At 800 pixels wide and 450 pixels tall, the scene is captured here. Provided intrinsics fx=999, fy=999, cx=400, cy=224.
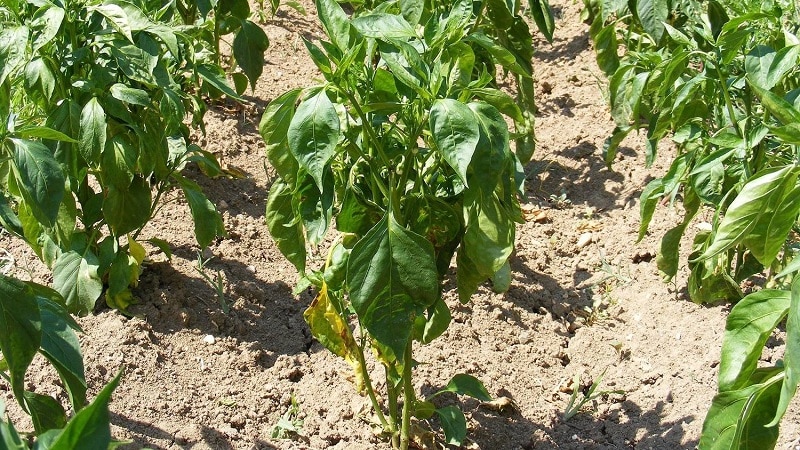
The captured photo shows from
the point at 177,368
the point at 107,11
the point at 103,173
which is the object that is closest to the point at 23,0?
the point at 107,11

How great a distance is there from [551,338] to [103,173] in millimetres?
1870

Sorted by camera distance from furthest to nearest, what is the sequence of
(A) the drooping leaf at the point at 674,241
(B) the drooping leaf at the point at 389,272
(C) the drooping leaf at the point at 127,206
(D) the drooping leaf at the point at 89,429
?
(A) the drooping leaf at the point at 674,241
(C) the drooping leaf at the point at 127,206
(B) the drooping leaf at the point at 389,272
(D) the drooping leaf at the point at 89,429

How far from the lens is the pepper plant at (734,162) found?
2293 millimetres

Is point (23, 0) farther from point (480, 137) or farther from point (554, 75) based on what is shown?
point (554, 75)

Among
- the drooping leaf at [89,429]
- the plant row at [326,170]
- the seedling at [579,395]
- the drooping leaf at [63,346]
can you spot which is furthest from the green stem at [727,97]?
the drooping leaf at [89,429]

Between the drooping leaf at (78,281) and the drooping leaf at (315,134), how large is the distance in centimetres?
156

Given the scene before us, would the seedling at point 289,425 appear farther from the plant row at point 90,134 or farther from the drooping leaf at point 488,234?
the drooping leaf at point 488,234

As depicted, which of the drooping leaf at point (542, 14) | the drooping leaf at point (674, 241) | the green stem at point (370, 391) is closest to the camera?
the green stem at point (370, 391)

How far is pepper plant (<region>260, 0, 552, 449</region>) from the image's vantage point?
2461 millimetres

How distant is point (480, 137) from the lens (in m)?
2.46

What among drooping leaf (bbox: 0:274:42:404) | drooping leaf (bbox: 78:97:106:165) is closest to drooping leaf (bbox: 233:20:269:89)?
drooping leaf (bbox: 78:97:106:165)

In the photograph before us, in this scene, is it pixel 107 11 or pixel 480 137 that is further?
pixel 107 11

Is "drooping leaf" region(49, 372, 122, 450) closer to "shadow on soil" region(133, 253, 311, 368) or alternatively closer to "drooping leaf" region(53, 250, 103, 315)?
"drooping leaf" region(53, 250, 103, 315)

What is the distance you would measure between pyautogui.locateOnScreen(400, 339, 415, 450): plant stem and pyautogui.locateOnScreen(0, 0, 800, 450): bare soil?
253 millimetres
